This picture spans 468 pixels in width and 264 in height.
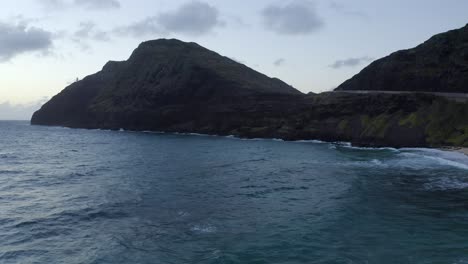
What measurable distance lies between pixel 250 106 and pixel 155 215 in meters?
80.6

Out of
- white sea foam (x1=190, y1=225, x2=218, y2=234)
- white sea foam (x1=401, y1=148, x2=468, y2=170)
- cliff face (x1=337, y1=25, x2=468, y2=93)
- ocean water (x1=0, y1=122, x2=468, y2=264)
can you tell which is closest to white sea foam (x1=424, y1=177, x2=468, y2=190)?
ocean water (x1=0, y1=122, x2=468, y2=264)

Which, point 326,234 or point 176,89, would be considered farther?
point 176,89

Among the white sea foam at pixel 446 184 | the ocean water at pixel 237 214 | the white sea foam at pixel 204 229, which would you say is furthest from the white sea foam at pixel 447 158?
the white sea foam at pixel 204 229

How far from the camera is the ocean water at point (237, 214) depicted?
1644 cm

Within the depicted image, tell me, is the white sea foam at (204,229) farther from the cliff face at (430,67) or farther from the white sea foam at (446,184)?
the cliff face at (430,67)

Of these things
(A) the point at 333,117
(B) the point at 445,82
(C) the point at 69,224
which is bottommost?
(C) the point at 69,224

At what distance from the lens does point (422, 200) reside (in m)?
25.8

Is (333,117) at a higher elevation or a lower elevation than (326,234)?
higher

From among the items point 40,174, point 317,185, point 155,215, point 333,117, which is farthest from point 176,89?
point 155,215

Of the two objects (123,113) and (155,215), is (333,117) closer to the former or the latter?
(155,215)

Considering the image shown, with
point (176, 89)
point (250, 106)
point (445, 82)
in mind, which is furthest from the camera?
point (176, 89)

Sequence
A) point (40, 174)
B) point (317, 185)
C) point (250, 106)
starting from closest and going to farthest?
1. point (317, 185)
2. point (40, 174)
3. point (250, 106)

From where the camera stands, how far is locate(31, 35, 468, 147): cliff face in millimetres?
65688

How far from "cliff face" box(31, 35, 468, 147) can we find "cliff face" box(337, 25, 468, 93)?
520 inches
